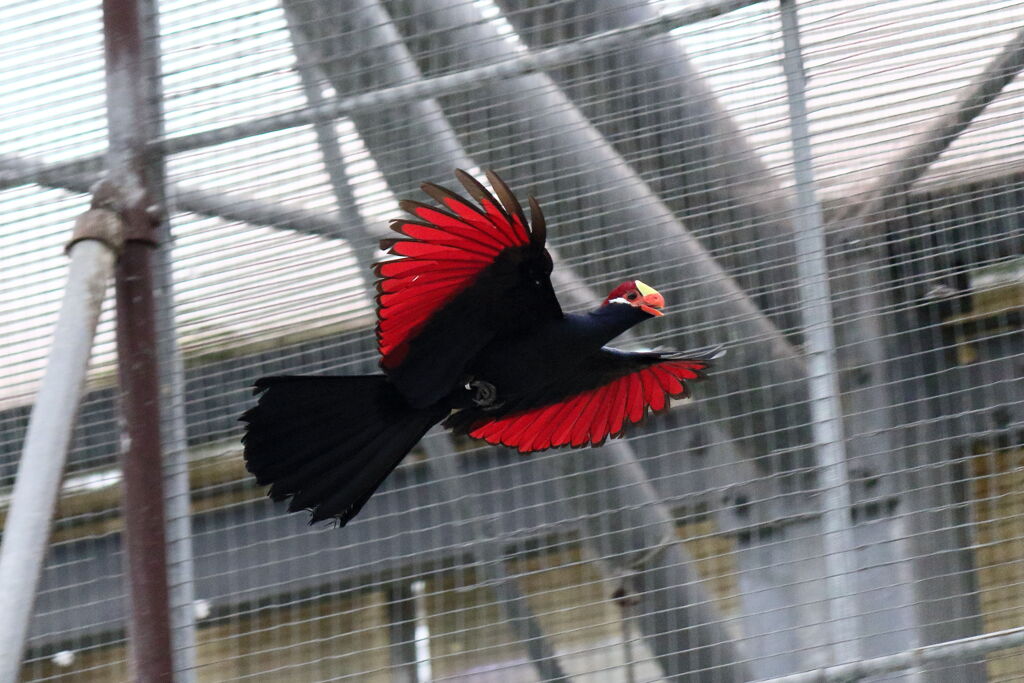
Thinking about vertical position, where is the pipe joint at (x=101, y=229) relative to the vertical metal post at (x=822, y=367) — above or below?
above

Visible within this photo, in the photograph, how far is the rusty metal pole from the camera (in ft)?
4.48

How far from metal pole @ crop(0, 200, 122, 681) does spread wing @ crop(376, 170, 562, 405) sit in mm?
327

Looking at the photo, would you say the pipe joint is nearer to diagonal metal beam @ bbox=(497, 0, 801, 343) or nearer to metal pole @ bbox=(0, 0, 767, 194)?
metal pole @ bbox=(0, 0, 767, 194)

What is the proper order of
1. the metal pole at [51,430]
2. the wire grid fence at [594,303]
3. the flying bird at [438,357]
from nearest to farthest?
the metal pole at [51,430] → the flying bird at [438,357] → the wire grid fence at [594,303]

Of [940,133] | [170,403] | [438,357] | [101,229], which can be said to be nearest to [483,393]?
[438,357]

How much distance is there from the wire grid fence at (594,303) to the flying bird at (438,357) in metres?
0.13

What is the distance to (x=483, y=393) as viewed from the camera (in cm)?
149

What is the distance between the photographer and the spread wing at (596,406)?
1.56m

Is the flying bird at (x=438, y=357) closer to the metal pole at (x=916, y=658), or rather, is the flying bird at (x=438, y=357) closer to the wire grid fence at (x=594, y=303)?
the wire grid fence at (x=594, y=303)

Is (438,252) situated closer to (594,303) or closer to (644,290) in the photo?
(644,290)

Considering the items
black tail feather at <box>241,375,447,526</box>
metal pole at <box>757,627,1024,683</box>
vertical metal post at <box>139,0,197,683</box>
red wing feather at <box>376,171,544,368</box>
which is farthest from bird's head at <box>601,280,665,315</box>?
vertical metal post at <box>139,0,197,683</box>

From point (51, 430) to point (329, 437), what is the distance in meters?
0.31

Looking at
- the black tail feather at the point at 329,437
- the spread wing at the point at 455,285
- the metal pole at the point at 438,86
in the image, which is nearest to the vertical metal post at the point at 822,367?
the metal pole at the point at 438,86

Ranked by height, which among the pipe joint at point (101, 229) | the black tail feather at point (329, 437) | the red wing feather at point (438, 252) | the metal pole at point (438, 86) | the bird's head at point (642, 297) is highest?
the metal pole at point (438, 86)
